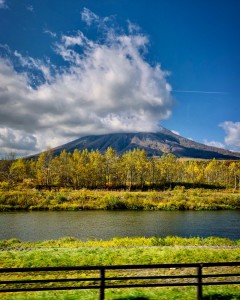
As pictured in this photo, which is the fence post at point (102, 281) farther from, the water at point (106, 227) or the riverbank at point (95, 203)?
the riverbank at point (95, 203)

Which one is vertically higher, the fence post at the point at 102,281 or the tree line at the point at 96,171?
the tree line at the point at 96,171

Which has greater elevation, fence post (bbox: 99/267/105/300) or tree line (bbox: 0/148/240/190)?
tree line (bbox: 0/148/240/190)

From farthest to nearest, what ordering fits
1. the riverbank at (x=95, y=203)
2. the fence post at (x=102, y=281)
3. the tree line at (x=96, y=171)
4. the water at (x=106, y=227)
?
1. the tree line at (x=96, y=171)
2. the riverbank at (x=95, y=203)
3. the water at (x=106, y=227)
4. the fence post at (x=102, y=281)

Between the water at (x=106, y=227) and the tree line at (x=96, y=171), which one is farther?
the tree line at (x=96, y=171)

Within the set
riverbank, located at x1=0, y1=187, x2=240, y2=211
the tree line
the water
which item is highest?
the tree line

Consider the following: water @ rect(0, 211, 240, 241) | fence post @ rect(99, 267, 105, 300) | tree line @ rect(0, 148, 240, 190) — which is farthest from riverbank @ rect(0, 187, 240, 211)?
fence post @ rect(99, 267, 105, 300)

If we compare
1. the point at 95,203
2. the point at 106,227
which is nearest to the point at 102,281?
the point at 106,227

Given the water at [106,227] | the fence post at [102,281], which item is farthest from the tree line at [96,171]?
the fence post at [102,281]

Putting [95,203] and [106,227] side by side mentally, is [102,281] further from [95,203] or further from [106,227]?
[95,203]

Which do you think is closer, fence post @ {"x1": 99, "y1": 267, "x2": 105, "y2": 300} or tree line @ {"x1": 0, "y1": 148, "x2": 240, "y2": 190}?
fence post @ {"x1": 99, "y1": 267, "x2": 105, "y2": 300}

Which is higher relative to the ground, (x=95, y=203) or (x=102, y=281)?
(x=102, y=281)

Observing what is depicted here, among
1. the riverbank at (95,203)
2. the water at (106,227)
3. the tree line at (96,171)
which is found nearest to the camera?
the water at (106,227)

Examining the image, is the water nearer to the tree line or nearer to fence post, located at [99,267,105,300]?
fence post, located at [99,267,105,300]

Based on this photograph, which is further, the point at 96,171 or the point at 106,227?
the point at 96,171
